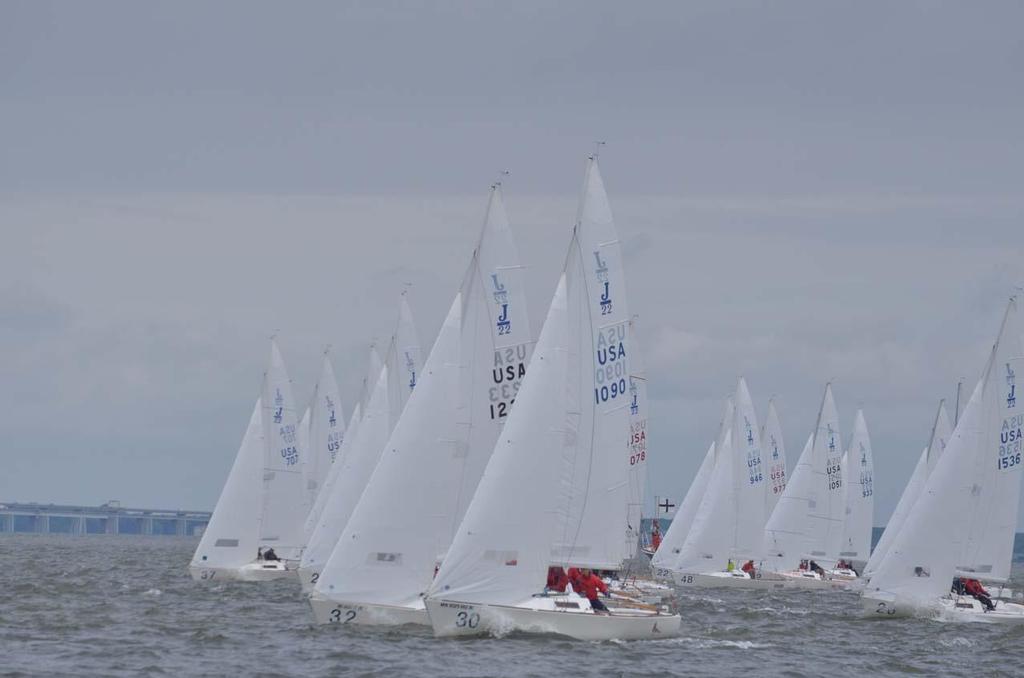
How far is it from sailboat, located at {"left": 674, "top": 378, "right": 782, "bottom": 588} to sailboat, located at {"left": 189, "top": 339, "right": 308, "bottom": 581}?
17.0 metres

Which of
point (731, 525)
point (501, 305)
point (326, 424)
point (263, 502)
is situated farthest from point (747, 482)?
point (501, 305)

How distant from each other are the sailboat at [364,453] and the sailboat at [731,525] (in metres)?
16.4

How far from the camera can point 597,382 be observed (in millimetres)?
37844

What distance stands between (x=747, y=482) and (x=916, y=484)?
948 centimetres

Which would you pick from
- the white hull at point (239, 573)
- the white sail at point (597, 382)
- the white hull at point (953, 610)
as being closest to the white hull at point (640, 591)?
the white sail at point (597, 382)

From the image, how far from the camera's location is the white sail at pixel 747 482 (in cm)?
7206

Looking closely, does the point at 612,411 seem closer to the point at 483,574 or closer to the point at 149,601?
the point at 483,574

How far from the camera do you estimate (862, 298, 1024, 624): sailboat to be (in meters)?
49.2

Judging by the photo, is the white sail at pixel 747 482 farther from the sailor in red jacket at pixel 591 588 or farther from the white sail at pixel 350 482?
the sailor in red jacket at pixel 591 588

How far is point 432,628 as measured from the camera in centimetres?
3572

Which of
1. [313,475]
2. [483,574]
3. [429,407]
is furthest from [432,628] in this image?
[313,475]

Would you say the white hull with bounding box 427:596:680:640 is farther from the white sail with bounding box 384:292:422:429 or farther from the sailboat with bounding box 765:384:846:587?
the sailboat with bounding box 765:384:846:587

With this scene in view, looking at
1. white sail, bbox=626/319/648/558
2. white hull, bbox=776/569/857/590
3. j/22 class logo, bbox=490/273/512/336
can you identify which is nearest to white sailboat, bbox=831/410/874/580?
white hull, bbox=776/569/857/590

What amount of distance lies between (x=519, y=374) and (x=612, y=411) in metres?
2.68
